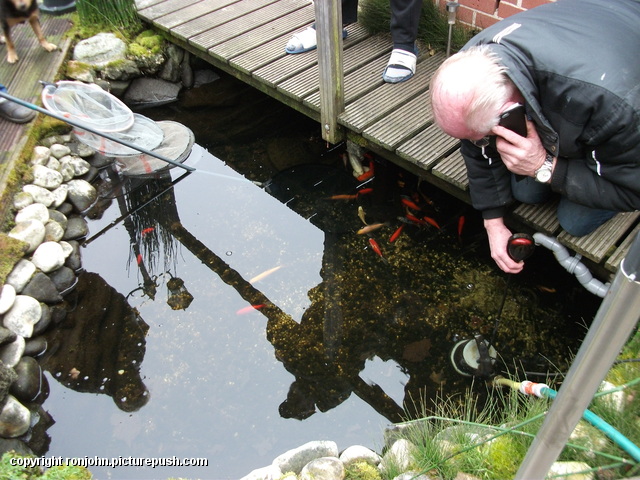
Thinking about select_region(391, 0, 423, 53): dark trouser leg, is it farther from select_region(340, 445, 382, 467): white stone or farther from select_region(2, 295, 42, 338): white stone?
select_region(2, 295, 42, 338): white stone

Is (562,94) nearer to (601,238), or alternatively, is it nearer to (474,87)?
(474,87)

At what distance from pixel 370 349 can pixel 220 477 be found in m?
1.06

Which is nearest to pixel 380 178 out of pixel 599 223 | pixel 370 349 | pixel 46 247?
pixel 370 349

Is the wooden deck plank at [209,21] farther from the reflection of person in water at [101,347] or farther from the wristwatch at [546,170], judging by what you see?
the wristwatch at [546,170]

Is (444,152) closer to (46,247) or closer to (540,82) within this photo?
(540,82)

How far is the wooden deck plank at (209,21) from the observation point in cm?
462

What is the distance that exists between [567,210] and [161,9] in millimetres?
4171

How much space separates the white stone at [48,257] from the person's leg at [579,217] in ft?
10.0

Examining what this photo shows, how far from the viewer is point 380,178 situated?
13.5ft

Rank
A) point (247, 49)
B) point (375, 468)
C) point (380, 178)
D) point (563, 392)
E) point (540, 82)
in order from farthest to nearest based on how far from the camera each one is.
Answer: point (247, 49) → point (380, 178) → point (375, 468) → point (540, 82) → point (563, 392)

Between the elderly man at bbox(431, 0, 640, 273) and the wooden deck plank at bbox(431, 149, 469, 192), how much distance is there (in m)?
0.74

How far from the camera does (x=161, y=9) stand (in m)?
5.03

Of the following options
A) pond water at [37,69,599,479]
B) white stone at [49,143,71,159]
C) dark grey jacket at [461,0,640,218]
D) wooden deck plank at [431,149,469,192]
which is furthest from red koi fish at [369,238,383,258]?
white stone at [49,143,71,159]

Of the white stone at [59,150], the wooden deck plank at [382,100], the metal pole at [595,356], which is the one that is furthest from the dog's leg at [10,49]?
the metal pole at [595,356]
